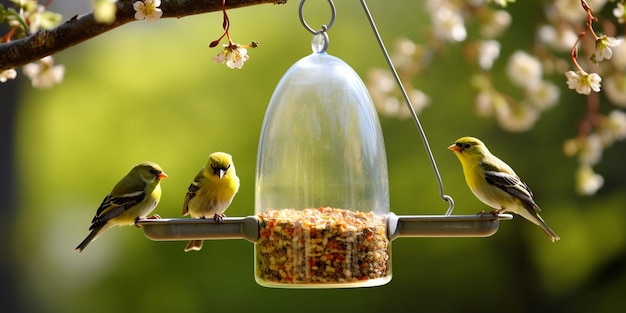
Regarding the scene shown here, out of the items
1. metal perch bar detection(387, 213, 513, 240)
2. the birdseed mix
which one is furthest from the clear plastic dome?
metal perch bar detection(387, 213, 513, 240)

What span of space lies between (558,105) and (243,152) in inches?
154

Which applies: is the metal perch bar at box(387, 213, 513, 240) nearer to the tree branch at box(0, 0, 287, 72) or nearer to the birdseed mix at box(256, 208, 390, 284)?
the birdseed mix at box(256, 208, 390, 284)

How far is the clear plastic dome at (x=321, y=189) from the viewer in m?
3.62

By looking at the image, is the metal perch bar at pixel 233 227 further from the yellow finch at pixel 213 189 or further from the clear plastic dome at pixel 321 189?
the yellow finch at pixel 213 189

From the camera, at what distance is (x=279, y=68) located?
10945 mm

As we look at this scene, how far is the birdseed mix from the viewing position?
3.59 meters

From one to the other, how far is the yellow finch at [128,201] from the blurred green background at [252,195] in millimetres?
5360

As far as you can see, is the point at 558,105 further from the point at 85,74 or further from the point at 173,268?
the point at 85,74

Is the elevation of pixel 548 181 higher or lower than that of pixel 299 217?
higher

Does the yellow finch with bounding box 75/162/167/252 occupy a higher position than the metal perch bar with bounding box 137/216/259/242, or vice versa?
the yellow finch with bounding box 75/162/167/252

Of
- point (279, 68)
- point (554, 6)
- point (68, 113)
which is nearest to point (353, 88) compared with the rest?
point (554, 6)

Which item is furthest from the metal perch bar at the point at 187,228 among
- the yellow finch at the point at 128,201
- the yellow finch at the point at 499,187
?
the yellow finch at the point at 499,187

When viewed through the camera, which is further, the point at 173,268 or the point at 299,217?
the point at 173,268

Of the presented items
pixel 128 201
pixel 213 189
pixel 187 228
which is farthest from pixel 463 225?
pixel 128 201
